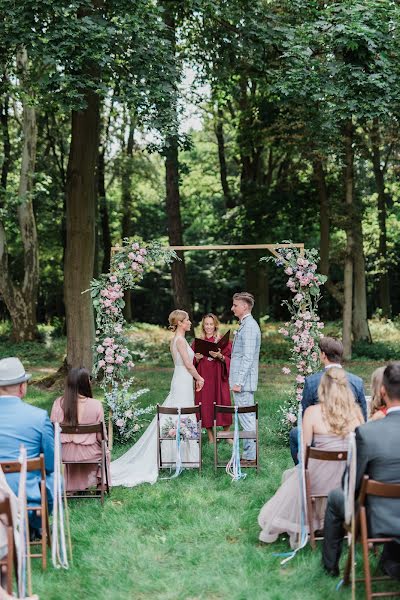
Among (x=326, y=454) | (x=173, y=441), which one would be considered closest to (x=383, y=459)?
(x=326, y=454)

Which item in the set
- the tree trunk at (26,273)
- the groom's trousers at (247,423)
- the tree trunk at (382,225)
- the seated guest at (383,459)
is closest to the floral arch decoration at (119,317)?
the groom's trousers at (247,423)

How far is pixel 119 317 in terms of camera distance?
33.7ft

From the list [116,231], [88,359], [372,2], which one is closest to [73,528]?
[88,359]

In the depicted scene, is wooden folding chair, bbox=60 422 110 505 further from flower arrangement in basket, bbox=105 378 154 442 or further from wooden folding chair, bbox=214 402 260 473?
flower arrangement in basket, bbox=105 378 154 442

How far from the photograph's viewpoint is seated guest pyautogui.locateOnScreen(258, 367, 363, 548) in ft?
18.6

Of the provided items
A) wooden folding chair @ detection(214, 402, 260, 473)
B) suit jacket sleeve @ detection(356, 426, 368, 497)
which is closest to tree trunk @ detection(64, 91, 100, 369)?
wooden folding chair @ detection(214, 402, 260, 473)

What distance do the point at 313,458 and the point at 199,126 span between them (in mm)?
26450

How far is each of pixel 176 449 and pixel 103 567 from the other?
315cm

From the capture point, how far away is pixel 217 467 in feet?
28.3

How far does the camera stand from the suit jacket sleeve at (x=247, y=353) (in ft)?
28.5

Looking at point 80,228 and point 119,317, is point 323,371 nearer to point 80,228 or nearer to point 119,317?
point 119,317

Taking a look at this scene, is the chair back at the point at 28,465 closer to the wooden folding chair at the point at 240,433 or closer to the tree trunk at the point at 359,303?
the wooden folding chair at the point at 240,433

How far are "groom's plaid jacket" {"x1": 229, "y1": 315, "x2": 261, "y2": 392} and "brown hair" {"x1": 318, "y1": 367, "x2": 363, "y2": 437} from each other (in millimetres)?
2965

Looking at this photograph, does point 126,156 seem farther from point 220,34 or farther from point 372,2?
point 372,2
